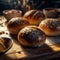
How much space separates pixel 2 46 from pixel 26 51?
0.16m

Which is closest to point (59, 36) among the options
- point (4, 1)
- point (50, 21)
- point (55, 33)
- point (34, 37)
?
point (55, 33)

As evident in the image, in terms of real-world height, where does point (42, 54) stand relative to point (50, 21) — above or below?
below

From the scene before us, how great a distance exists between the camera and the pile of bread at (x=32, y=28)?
3.27ft

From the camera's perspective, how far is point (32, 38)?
994mm

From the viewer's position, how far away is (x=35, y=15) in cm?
134

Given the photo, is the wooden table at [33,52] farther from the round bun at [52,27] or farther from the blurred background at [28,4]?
the blurred background at [28,4]

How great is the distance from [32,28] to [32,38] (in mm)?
96

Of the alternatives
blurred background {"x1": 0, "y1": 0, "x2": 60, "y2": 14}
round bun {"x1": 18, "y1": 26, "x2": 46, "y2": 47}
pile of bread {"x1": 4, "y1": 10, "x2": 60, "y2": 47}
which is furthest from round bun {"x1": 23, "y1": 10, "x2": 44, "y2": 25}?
blurred background {"x1": 0, "y1": 0, "x2": 60, "y2": 14}

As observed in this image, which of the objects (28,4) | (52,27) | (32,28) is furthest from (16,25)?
(28,4)

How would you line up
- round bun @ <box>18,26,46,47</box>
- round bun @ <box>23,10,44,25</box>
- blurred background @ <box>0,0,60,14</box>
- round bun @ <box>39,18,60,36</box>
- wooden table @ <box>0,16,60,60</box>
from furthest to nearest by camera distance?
blurred background @ <box>0,0,60,14</box>
round bun @ <box>23,10,44,25</box>
round bun @ <box>39,18,60,36</box>
round bun @ <box>18,26,46,47</box>
wooden table @ <box>0,16,60,60</box>

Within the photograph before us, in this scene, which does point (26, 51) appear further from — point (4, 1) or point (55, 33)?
point (4, 1)

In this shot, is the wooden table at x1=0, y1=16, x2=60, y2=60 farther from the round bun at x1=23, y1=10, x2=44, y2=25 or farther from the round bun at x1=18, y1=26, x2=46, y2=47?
the round bun at x1=23, y1=10, x2=44, y2=25

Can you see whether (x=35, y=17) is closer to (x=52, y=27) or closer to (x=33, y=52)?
(x=52, y=27)

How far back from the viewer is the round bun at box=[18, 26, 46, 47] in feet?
3.23
